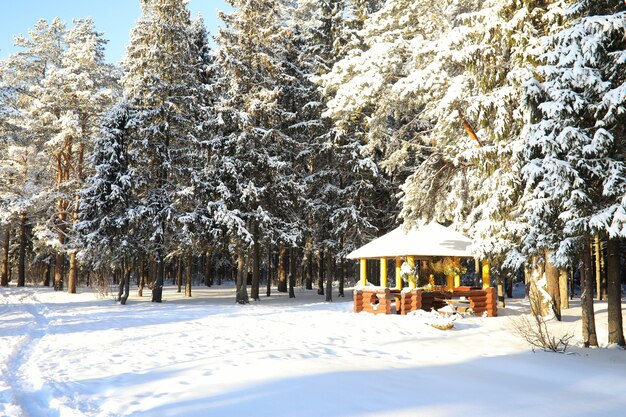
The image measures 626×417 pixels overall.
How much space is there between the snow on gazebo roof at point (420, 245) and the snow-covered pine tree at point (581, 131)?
6882 millimetres

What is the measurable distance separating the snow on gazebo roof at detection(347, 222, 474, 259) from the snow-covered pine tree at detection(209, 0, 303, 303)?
17.5ft

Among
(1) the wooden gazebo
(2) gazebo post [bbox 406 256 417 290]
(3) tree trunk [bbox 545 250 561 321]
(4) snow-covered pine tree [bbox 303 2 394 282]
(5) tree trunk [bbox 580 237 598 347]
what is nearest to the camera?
(5) tree trunk [bbox 580 237 598 347]

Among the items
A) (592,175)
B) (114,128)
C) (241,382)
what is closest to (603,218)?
(592,175)

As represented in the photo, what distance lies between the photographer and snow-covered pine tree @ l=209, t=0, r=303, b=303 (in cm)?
2208

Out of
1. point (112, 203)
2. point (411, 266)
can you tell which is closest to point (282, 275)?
point (112, 203)

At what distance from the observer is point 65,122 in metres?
27.2

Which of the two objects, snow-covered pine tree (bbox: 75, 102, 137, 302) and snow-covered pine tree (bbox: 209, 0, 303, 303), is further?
snow-covered pine tree (bbox: 209, 0, 303, 303)

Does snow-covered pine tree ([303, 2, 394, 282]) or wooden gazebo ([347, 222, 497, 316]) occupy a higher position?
snow-covered pine tree ([303, 2, 394, 282])

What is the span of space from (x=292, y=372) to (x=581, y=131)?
709 cm

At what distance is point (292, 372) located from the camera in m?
7.27

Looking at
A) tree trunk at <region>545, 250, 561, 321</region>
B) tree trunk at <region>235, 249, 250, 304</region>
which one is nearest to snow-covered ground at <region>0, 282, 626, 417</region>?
tree trunk at <region>545, 250, 561, 321</region>

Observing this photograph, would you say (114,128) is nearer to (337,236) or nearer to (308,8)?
(337,236)

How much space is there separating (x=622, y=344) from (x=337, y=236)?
50.9ft

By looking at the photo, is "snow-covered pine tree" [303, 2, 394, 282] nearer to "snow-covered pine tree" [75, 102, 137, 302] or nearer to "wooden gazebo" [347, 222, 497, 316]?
"wooden gazebo" [347, 222, 497, 316]
